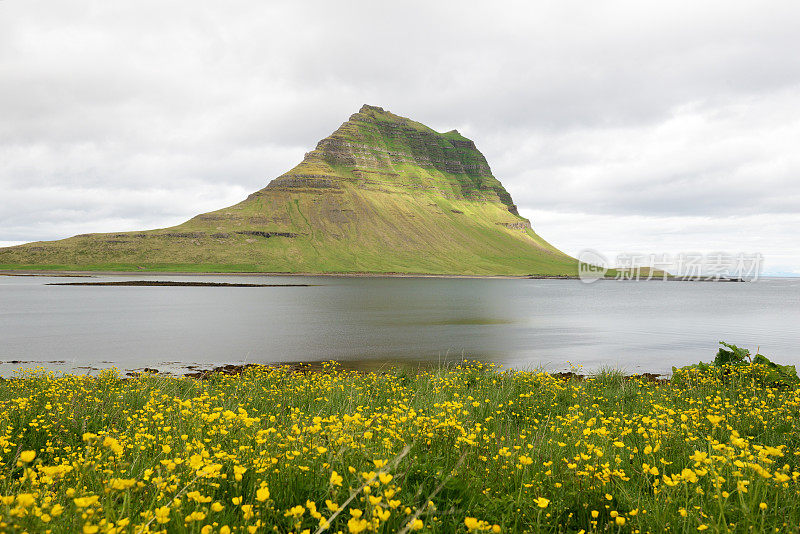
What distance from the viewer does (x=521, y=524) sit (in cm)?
405

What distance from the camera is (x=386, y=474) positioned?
12.5ft

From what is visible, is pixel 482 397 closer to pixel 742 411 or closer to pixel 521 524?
pixel 742 411

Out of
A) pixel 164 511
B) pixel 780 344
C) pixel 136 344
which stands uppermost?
pixel 164 511

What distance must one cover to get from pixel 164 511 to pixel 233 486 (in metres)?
1.76

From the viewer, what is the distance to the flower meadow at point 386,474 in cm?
322

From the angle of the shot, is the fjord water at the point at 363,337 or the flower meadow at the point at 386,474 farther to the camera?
the fjord water at the point at 363,337

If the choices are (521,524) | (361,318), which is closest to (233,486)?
(521,524)

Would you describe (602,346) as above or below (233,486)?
below

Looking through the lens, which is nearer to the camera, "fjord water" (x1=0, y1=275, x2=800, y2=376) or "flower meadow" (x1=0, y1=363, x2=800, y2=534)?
"flower meadow" (x1=0, y1=363, x2=800, y2=534)

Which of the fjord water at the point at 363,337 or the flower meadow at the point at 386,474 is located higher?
the flower meadow at the point at 386,474

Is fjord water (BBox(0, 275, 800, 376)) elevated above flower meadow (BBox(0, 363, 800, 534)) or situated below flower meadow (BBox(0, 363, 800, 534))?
below

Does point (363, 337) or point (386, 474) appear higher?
point (386, 474)

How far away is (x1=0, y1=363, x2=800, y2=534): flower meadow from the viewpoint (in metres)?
3.22

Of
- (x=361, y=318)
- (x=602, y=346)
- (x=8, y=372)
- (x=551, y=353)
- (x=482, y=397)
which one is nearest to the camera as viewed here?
(x=482, y=397)
